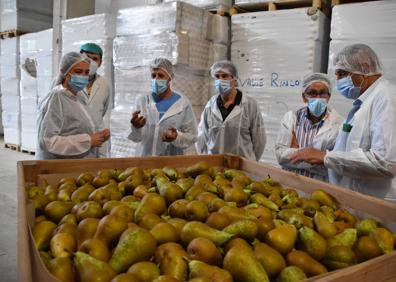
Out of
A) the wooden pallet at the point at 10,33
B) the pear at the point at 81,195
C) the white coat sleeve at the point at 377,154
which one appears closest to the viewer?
A: the pear at the point at 81,195

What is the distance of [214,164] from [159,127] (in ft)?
2.98

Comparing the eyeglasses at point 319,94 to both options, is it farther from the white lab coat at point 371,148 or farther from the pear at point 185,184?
the pear at point 185,184

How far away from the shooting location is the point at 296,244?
1151 millimetres

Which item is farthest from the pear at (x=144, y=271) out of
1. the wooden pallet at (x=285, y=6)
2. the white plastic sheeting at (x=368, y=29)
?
the wooden pallet at (x=285, y=6)

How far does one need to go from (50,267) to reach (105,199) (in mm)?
515

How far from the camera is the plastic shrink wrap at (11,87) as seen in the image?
718 cm

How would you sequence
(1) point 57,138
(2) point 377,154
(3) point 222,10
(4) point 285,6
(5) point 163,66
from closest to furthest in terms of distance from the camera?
(2) point 377,154, (1) point 57,138, (5) point 163,66, (4) point 285,6, (3) point 222,10

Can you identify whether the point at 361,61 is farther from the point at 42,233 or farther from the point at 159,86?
the point at 42,233

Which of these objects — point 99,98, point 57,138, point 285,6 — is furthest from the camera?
point 285,6

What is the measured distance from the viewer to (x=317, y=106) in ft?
8.59

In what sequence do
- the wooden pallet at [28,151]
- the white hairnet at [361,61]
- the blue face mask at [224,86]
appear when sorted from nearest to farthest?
the white hairnet at [361,61] → the blue face mask at [224,86] → the wooden pallet at [28,151]

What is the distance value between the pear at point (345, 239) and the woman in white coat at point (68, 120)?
68.3 inches

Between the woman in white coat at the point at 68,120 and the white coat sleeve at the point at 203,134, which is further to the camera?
the white coat sleeve at the point at 203,134

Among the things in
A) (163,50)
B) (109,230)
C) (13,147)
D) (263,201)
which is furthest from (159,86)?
(13,147)
